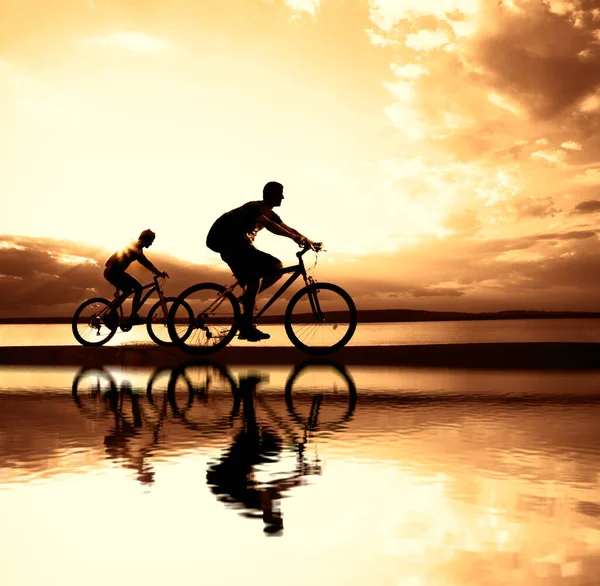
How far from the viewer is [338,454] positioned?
640cm

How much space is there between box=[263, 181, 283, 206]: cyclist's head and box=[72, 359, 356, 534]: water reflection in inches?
111

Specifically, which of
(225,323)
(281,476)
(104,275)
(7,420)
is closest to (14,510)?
(281,476)

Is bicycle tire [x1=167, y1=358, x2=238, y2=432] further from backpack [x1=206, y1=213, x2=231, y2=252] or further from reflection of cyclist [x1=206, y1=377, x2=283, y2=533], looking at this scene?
backpack [x1=206, y1=213, x2=231, y2=252]

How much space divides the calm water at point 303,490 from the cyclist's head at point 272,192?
14.6ft

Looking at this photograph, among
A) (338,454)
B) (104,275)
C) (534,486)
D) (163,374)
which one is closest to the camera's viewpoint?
(534,486)

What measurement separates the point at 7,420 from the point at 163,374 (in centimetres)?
510

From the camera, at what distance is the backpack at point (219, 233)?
532 inches

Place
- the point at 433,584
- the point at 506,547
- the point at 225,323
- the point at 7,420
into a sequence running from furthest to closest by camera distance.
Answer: the point at 225,323 < the point at 7,420 < the point at 506,547 < the point at 433,584

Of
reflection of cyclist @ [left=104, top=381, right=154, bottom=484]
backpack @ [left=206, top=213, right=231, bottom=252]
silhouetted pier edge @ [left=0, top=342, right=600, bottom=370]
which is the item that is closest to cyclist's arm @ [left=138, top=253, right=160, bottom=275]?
silhouetted pier edge @ [left=0, top=342, right=600, bottom=370]

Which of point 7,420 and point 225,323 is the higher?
point 225,323

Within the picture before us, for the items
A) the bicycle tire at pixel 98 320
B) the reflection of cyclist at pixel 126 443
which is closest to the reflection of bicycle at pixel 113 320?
the bicycle tire at pixel 98 320

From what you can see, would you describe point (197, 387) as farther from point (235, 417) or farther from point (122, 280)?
point (122, 280)

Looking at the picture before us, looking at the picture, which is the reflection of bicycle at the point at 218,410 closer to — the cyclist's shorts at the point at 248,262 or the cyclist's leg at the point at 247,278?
the cyclist's leg at the point at 247,278

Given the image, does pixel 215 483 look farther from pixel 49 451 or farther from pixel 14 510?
pixel 49 451
